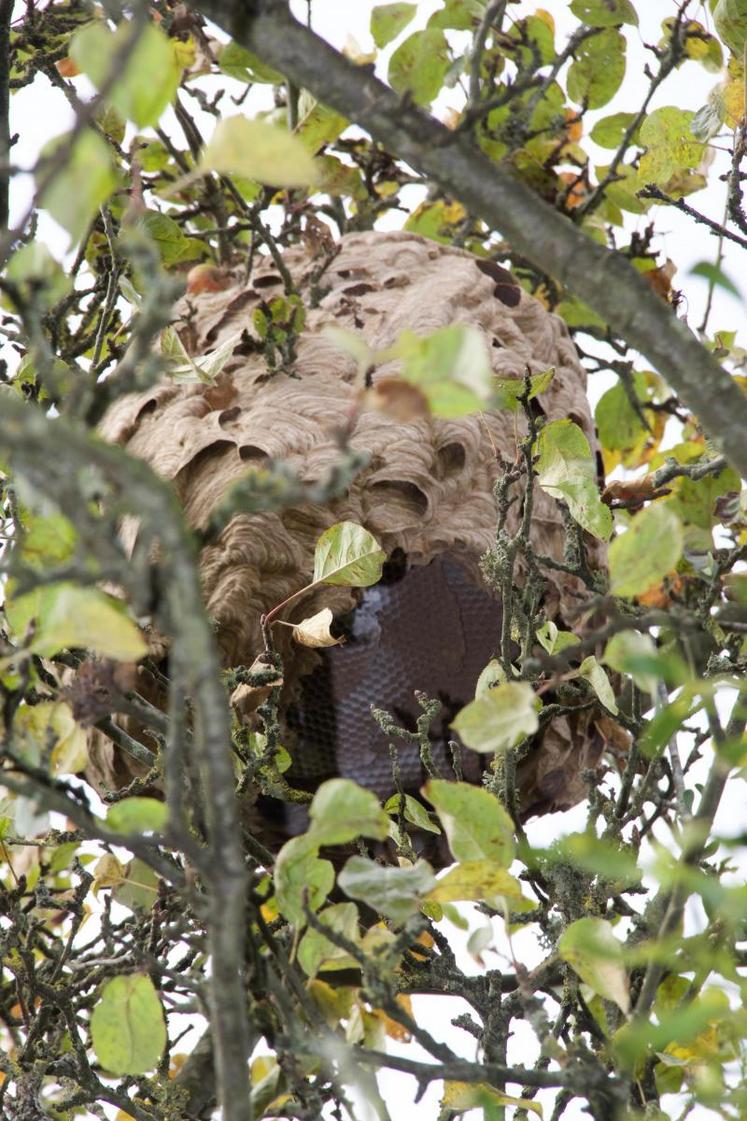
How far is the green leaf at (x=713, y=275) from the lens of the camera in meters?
0.77

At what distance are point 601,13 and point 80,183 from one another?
4.76 feet

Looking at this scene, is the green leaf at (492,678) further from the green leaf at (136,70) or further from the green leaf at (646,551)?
the green leaf at (136,70)

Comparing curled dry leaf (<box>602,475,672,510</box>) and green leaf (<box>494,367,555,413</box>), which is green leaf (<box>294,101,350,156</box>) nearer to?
green leaf (<box>494,367,555,413</box>)

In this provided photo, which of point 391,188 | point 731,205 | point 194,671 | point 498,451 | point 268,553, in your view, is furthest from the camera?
point 391,188

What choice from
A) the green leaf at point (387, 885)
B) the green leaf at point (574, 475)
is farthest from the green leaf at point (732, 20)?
the green leaf at point (387, 885)

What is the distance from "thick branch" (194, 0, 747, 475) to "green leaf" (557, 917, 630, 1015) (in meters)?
0.42

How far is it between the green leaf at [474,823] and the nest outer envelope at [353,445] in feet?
2.29

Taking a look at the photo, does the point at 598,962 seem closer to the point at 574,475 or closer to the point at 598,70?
the point at 574,475

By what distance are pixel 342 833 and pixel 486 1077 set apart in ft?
0.72

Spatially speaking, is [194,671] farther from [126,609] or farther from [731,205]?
[731,205]

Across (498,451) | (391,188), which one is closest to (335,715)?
(498,451)

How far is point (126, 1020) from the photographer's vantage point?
3.30ft

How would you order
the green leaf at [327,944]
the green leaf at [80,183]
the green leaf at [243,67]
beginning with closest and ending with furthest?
the green leaf at [80,183] < the green leaf at [327,944] < the green leaf at [243,67]

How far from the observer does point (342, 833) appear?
876 millimetres
